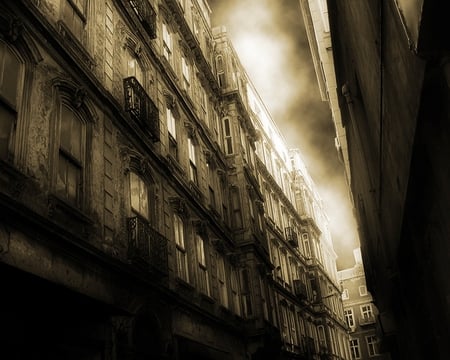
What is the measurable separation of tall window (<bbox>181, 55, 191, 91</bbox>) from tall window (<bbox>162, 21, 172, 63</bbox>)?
117 centimetres

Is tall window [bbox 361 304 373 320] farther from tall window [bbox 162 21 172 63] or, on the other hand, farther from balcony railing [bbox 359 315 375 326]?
tall window [bbox 162 21 172 63]

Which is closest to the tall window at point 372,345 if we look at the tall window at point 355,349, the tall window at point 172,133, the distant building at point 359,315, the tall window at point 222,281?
the distant building at point 359,315

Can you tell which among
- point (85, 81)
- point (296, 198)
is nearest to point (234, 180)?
point (85, 81)

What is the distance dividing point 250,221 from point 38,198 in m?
14.9

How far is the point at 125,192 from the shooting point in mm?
12961

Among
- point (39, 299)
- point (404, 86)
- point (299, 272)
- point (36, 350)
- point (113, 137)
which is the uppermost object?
point (299, 272)

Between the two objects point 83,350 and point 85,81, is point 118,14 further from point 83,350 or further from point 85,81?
point 83,350

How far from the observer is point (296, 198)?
45594 millimetres

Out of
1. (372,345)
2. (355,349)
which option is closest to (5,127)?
(372,345)

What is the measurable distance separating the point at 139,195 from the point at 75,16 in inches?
193

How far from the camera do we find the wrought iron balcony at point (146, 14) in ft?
53.8

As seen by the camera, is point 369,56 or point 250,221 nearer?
point 369,56

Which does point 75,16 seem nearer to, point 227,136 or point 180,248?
point 180,248

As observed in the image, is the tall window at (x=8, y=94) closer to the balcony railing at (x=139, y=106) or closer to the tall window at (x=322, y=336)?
the balcony railing at (x=139, y=106)
